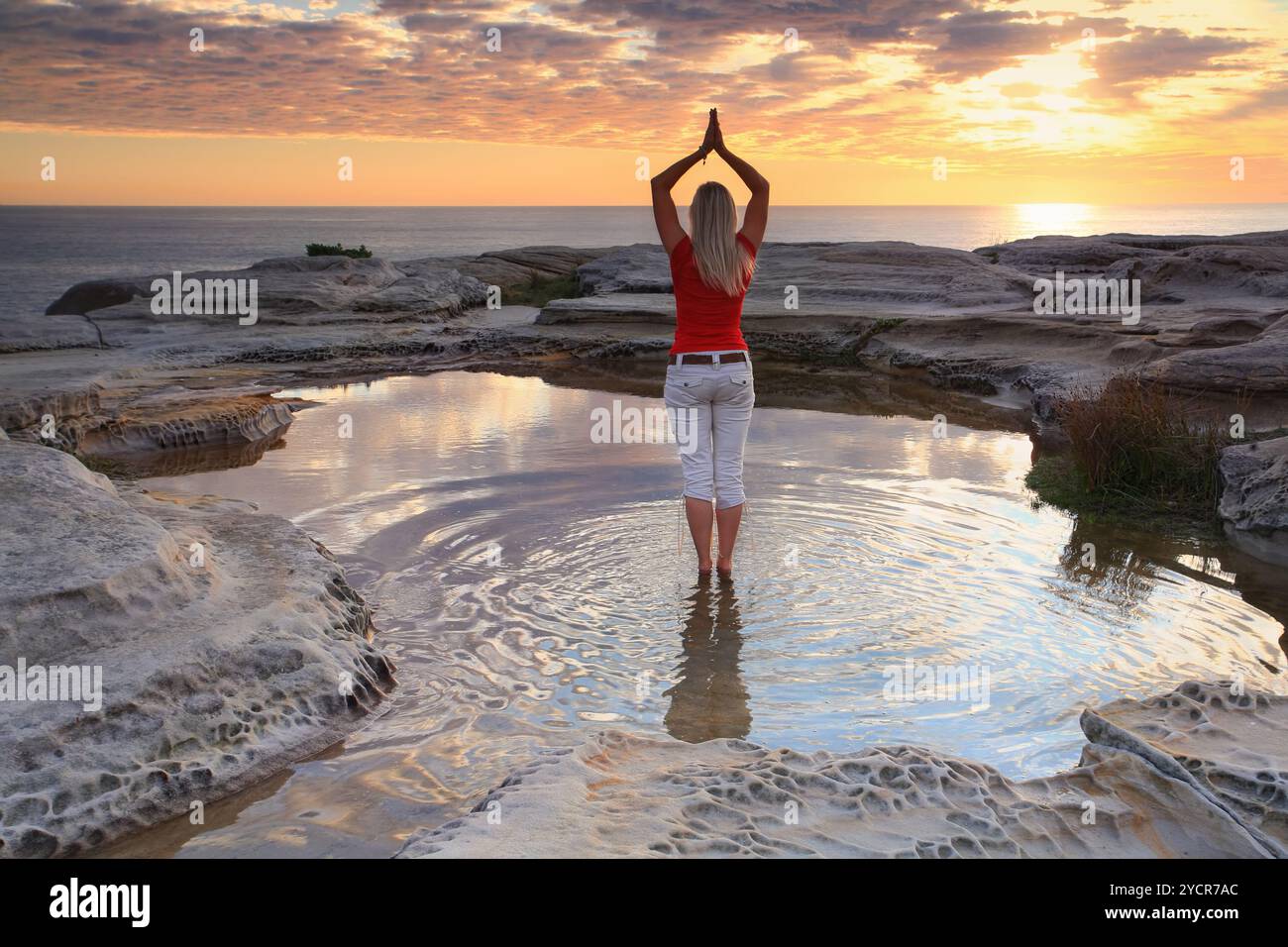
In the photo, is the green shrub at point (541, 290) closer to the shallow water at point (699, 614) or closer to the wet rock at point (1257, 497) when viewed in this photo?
the shallow water at point (699, 614)

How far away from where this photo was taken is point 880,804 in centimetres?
320

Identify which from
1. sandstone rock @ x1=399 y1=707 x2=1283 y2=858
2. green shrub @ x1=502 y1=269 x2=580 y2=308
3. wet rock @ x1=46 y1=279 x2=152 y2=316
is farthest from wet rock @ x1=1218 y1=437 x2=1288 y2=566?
wet rock @ x1=46 y1=279 x2=152 y2=316

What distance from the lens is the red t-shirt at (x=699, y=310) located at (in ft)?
18.6

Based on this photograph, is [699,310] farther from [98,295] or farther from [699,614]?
[98,295]

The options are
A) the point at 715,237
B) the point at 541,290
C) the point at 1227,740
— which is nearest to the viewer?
the point at 1227,740

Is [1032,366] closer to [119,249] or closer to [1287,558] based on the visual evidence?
[1287,558]

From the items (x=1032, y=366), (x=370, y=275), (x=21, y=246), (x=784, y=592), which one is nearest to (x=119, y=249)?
(x=21, y=246)

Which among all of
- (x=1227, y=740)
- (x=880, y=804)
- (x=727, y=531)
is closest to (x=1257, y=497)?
(x=727, y=531)

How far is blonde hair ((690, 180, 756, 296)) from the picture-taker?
5.55 metres

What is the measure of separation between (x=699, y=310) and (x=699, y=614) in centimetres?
158

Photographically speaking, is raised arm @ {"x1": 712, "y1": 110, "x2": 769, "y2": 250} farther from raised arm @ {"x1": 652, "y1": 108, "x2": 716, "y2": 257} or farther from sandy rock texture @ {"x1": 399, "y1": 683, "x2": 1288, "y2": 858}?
sandy rock texture @ {"x1": 399, "y1": 683, "x2": 1288, "y2": 858}

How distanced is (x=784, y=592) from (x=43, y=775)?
3.61 meters

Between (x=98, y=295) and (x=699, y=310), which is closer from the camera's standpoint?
(x=699, y=310)

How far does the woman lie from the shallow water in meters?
0.49
